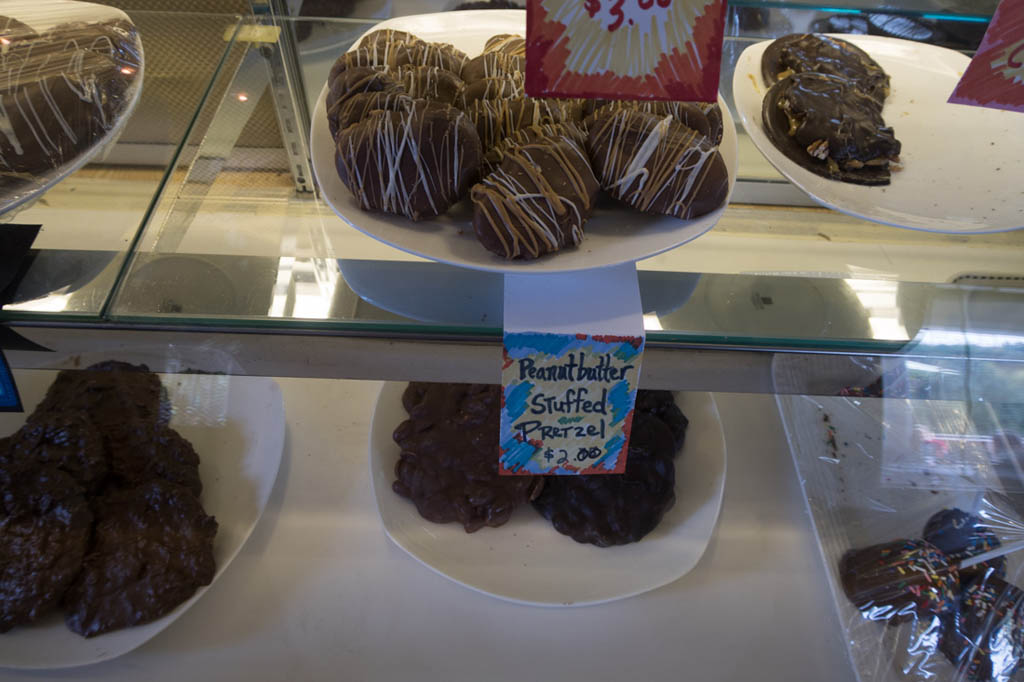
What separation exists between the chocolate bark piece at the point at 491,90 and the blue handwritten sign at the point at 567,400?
1.16ft

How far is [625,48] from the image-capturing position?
75cm

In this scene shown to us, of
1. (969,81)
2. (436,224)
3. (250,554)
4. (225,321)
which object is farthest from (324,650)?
(969,81)

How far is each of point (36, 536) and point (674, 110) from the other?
1068 mm

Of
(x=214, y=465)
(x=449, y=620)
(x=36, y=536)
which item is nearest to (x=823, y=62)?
(x=449, y=620)

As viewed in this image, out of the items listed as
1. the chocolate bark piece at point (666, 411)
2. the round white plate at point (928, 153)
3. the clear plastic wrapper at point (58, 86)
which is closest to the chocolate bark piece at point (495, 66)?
the round white plate at point (928, 153)

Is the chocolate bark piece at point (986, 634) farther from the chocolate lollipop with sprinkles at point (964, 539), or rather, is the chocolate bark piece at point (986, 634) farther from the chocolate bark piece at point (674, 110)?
the chocolate bark piece at point (674, 110)

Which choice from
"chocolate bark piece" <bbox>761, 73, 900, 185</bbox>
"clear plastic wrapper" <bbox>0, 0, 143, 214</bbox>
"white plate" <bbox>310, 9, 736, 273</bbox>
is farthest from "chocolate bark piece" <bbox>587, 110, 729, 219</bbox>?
"clear plastic wrapper" <bbox>0, 0, 143, 214</bbox>

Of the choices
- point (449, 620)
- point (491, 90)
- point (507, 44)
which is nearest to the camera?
point (491, 90)

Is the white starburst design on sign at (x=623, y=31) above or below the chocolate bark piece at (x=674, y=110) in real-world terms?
above

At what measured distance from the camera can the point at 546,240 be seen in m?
0.76

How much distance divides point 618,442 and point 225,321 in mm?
473

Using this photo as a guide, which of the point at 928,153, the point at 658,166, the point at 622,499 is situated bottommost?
the point at 622,499

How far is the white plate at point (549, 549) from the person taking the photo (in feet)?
3.76

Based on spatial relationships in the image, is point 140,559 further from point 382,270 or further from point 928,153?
point 928,153
